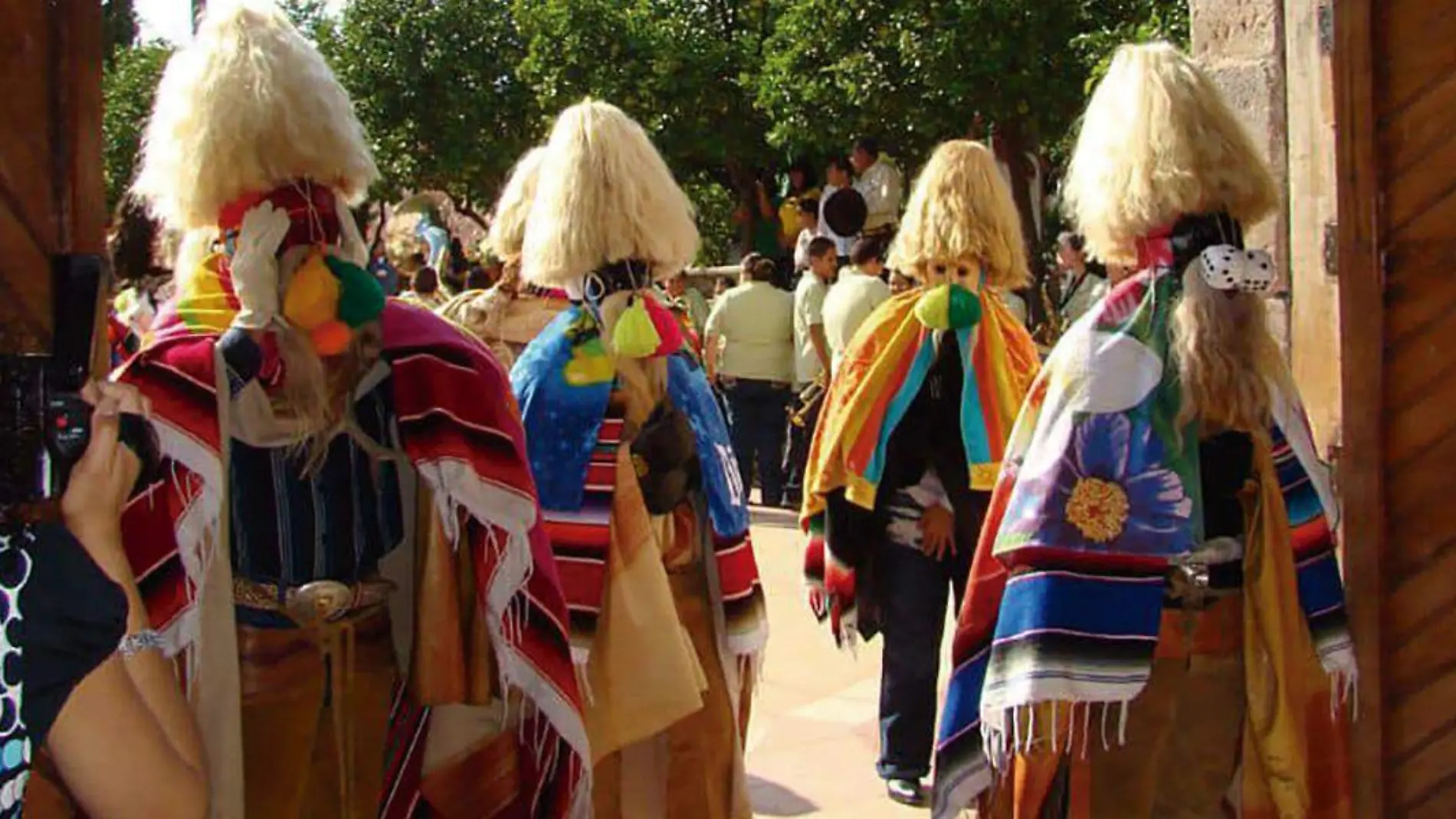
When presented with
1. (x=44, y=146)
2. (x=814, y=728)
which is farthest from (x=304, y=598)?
(x=814, y=728)

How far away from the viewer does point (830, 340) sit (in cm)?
1029

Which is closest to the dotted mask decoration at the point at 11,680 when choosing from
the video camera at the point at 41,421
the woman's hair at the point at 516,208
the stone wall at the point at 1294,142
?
the video camera at the point at 41,421

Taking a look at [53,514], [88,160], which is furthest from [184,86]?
[53,514]

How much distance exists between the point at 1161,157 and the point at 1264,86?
1565mm

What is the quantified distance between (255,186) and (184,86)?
278 mm

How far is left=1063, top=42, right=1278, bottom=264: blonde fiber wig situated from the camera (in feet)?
12.8

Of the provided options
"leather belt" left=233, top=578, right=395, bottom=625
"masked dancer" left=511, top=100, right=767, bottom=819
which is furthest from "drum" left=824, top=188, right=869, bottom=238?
"leather belt" left=233, top=578, right=395, bottom=625

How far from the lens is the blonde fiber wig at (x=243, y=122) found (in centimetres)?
355

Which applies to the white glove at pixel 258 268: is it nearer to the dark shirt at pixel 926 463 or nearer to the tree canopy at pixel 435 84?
the dark shirt at pixel 926 463

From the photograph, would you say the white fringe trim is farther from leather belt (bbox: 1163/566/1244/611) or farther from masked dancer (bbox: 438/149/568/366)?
masked dancer (bbox: 438/149/568/366)

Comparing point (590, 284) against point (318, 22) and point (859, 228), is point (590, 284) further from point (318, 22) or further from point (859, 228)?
point (318, 22)

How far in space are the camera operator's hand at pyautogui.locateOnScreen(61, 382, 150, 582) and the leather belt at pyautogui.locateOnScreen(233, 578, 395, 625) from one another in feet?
4.86

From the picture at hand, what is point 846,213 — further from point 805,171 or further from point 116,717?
point 116,717

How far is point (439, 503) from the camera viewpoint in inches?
138
